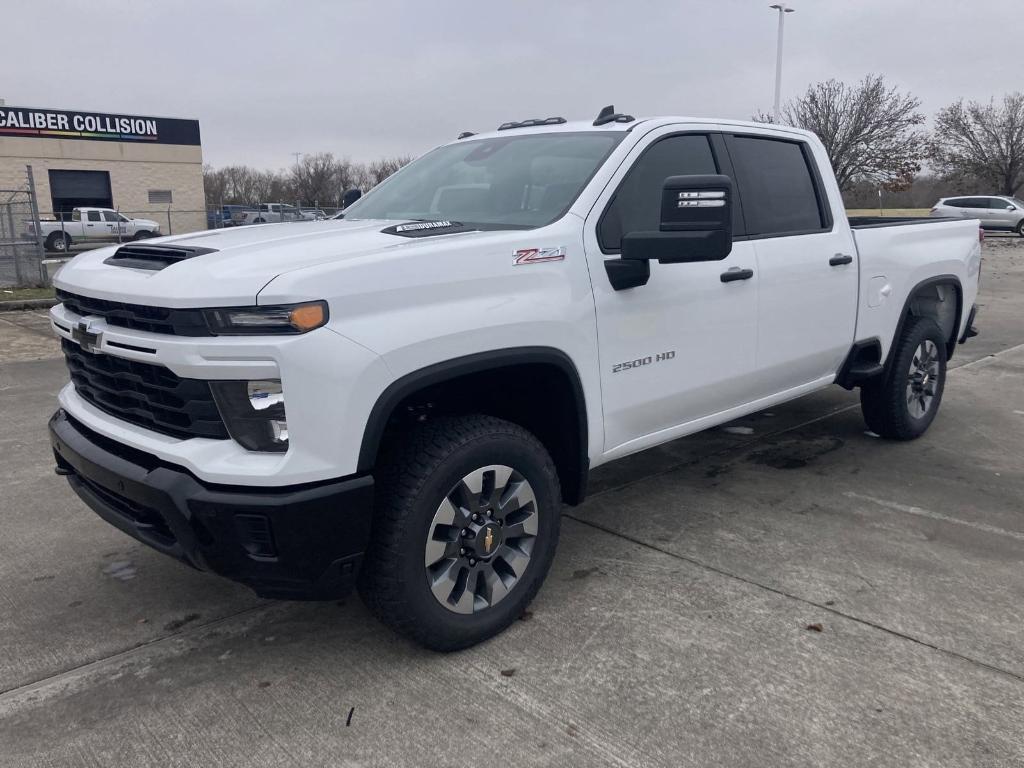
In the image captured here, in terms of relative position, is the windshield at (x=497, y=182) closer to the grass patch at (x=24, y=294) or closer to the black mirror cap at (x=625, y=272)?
the black mirror cap at (x=625, y=272)

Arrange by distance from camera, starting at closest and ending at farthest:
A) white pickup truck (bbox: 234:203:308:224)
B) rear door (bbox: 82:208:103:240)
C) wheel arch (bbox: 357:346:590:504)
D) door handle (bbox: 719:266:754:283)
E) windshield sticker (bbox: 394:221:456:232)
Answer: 1. wheel arch (bbox: 357:346:590:504)
2. windshield sticker (bbox: 394:221:456:232)
3. door handle (bbox: 719:266:754:283)
4. rear door (bbox: 82:208:103:240)
5. white pickup truck (bbox: 234:203:308:224)

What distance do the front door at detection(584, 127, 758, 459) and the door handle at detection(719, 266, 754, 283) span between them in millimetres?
19

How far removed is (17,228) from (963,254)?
52.0ft

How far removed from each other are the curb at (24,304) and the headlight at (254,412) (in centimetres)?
1254

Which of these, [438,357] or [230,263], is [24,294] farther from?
[438,357]

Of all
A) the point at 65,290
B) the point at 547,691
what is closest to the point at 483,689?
the point at 547,691

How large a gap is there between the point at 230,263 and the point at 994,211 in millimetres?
36831

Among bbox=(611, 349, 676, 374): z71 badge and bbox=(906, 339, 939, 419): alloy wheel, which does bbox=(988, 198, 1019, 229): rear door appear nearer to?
bbox=(906, 339, 939, 419): alloy wheel

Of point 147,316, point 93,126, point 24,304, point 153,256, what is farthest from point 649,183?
point 93,126

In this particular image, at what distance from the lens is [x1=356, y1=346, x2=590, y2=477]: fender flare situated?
269 centimetres

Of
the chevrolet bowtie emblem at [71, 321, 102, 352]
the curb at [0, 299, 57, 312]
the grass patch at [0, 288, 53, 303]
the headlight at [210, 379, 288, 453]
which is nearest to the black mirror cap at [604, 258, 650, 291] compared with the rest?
the headlight at [210, 379, 288, 453]

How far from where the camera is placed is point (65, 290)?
3242mm

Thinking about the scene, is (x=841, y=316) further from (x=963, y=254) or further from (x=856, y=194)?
(x=856, y=194)

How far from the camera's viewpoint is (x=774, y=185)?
4.49 meters
